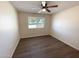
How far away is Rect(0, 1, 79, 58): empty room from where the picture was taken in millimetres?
3146

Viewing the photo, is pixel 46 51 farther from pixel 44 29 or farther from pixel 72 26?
pixel 44 29

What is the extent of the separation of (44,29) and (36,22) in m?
0.97

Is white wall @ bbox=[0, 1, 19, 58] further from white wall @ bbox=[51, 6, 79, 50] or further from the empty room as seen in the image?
white wall @ bbox=[51, 6, 79, 50]

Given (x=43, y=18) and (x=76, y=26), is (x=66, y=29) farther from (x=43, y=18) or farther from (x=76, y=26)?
(x=43, y=18)

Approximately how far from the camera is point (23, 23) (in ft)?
18.0

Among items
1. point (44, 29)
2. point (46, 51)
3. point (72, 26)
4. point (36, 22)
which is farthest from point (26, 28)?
point (72, 26)

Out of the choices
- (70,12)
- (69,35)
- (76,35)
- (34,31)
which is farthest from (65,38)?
(34,31)

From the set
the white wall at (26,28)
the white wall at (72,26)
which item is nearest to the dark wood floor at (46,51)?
the white wall at (72,26)

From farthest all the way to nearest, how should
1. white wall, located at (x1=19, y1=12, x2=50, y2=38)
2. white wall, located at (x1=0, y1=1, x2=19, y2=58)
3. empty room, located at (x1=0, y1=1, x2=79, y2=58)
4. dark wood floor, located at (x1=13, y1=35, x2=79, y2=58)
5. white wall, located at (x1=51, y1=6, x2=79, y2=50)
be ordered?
white wall, located at (x1=19, y1=12, x2=50, y2=38)
white wall, located at (x1=51, y1=6, x2=79, y2=50)
empty room, located at (x1=0, y1=1, x2=79, y2=58)
dark wood floor, located at (x1=13, y1=35, x2=79, y2=58)
white wall, located at (x1=0, y1=1, x2=19, y2=58)

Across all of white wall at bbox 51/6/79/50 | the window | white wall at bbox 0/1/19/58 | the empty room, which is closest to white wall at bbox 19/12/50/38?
the empty room

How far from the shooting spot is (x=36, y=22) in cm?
607

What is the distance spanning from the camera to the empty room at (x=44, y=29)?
10.3 feet

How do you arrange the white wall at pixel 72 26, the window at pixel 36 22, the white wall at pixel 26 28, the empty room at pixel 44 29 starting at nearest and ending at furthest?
the empty room at pixel 44 29 → the white wall at pixel 72 26 → the white wall at pixel 26 28 → the window at pixel 36 22

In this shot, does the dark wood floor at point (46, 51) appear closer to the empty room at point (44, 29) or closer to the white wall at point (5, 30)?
the empty room at point (44, 29)
